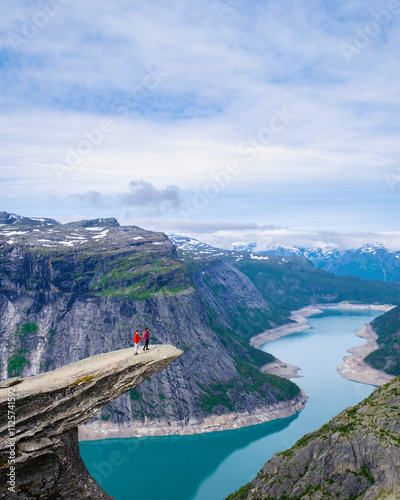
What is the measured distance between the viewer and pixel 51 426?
1953 cm

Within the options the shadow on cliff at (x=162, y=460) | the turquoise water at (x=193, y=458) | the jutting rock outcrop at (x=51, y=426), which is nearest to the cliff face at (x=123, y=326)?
the shadow on cliff at (x=162, y=460)

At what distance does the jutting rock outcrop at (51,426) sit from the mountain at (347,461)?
1058 inches

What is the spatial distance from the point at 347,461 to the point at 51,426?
33080 mm

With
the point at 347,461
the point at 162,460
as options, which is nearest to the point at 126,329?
the point at 162,460

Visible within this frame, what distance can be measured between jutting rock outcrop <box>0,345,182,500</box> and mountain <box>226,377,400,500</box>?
2688cm

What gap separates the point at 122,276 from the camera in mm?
153625

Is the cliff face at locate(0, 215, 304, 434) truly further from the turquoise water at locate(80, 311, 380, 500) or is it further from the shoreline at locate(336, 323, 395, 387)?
the shoreline at locate(336, 323, 395, 387)

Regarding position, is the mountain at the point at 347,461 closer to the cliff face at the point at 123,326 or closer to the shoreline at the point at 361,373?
the cliff face at the point at 123,326

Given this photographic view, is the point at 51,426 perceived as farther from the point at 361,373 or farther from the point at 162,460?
the point at 361,373

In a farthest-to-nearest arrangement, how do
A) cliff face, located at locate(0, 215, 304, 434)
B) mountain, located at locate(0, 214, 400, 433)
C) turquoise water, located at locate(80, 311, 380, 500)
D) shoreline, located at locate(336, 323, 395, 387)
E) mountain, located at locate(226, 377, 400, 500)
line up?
1. shoreline, located at locate(336, 323, 395, 387)
2. cliff face, located at locate(0, 215, 304, 434)
3. mountain, located at locate(0, 214, 400, 433)
4. turquoise water, located at locate(80, 311, 380, 500)
5. mountain, located at locate(226, 377, 400, 500)

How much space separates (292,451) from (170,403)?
8264 centimetres

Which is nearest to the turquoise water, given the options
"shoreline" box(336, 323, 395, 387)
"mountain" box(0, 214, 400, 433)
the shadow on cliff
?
the shadow on cliff

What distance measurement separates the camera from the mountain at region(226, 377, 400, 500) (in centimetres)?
3319

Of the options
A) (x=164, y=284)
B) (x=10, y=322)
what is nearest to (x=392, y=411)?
(x=164, y=284)
